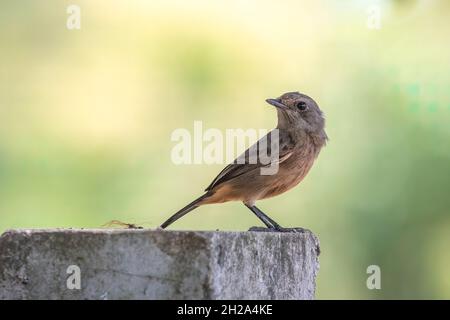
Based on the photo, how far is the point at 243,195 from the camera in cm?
641

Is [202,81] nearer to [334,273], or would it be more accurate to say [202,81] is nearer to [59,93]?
[59,93]

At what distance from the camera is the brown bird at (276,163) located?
6.30 meters

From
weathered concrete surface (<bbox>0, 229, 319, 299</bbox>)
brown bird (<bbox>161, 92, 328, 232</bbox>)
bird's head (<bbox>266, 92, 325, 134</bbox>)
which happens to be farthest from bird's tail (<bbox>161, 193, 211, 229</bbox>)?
weathered concrete surface (<bbox>0, 229, 319, 299</bbox>)

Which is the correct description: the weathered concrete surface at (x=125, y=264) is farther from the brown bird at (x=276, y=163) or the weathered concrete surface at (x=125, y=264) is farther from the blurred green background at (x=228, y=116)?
the blurred green background at (x=228, y=116)

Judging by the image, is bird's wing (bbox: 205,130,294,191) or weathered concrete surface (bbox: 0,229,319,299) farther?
bird's wing (bbox: 205,130,294,191)

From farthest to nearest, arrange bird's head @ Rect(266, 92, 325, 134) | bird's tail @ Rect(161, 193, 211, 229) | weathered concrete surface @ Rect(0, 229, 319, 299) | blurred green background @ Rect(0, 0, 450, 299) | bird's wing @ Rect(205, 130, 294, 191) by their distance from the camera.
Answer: blurred green background @ Rect(0, 0, 450, 299), bird's head @ Rect(266, 92, 325, 134), bird's wing @ Rect(205, 130, 294, 191), bird's tail @ Rect(161, 193, 211, 229), weathered concrete surface @ Rect(0, 229, 319, 299)

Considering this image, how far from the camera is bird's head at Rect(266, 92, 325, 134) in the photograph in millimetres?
6688

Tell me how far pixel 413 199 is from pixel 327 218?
2.91 ft

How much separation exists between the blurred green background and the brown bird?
145 cm

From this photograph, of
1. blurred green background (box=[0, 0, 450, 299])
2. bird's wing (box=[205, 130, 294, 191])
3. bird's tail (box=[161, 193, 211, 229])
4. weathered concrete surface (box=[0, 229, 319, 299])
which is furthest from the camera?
blurred green background (box=[0, 0, 450, 299])

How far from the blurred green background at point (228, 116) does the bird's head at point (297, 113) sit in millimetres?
1356

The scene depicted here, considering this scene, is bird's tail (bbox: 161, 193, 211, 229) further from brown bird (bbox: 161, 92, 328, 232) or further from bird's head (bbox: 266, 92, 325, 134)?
bird's head (bbox: 266, 92, 325, 134)

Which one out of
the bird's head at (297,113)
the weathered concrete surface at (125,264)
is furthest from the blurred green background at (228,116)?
the weathered concrete surface at (125,264)
